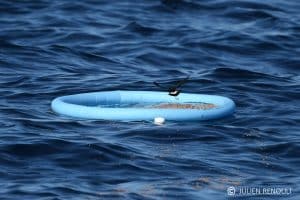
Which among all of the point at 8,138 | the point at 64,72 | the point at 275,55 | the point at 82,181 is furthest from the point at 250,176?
the point at 275,55

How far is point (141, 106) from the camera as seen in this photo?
1384 cm

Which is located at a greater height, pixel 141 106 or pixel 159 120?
pixel 141 106

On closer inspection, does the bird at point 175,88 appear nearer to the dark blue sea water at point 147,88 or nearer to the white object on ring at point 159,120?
the dark blue sea water at point 147,88

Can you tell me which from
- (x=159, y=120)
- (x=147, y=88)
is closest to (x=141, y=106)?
(x=159, y=120)

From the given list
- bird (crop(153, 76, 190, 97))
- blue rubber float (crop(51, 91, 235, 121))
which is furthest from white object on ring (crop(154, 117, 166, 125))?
bird (crop(153, 76, 190, 97))

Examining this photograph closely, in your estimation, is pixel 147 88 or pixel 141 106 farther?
pixel 147 88

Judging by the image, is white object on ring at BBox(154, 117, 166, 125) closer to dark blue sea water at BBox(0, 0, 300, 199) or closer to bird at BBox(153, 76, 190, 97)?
dark blue sea water at BBox(0, 0, 300, 199)

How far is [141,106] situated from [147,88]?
1.53 m

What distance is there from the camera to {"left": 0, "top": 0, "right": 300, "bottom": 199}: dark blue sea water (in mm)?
11000

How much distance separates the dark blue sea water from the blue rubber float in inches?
4.7

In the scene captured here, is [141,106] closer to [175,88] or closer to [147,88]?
[175,88]

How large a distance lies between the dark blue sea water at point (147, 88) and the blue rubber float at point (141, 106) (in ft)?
0.39

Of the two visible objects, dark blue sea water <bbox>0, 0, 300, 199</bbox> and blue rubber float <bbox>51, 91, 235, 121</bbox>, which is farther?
blue rubber float <bbox>51, 91, 235, 121</bbox>

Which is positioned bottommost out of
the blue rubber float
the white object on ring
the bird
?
the white object on ring
